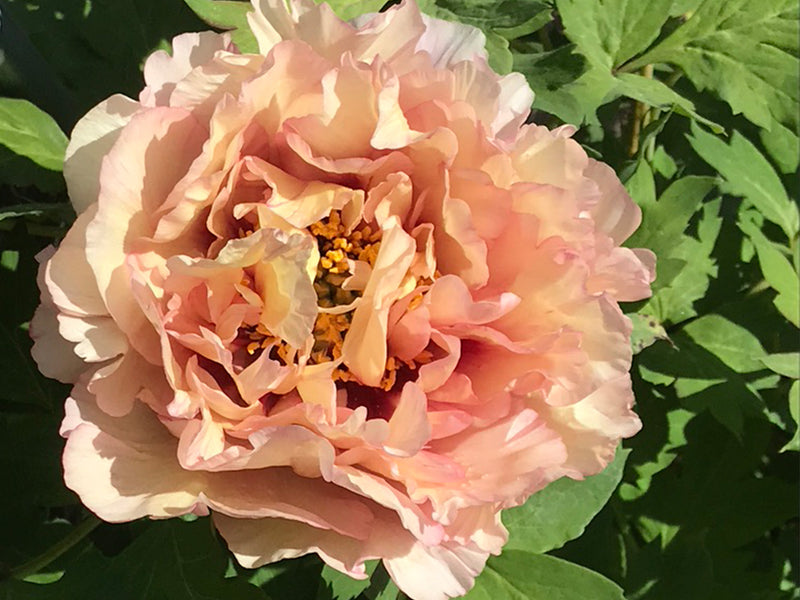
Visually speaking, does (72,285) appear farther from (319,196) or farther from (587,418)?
(587,418)

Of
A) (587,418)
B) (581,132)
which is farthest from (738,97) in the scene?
(587,418)

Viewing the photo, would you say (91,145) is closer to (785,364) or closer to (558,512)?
(558,512)

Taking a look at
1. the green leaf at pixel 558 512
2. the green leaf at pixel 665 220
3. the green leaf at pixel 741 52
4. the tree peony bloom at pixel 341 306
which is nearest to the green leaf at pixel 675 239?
the green leaf at pixel 665 220

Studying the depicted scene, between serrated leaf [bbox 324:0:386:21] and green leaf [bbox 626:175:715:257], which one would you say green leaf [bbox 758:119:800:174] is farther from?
serrated leaf [bbox 324:0:386:21]

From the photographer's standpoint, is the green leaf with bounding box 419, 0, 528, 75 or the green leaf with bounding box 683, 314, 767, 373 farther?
the green leaf with bounding box 683, 314, 767, 373

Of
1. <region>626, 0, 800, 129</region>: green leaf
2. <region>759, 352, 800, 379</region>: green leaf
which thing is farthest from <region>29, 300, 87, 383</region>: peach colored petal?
<region>759, 352, 800, 379</region>: green leaf

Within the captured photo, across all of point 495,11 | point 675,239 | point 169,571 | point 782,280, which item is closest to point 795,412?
point 782,280
